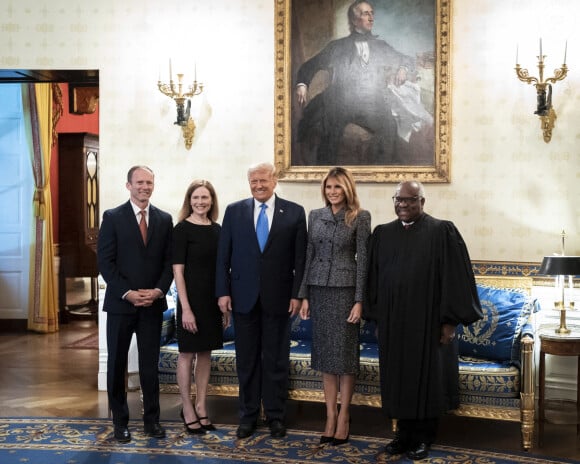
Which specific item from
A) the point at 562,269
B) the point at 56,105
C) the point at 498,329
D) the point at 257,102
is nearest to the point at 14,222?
the point at 56,105

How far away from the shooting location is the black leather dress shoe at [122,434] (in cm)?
503

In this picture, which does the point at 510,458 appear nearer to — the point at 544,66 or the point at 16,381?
the point at 544,66

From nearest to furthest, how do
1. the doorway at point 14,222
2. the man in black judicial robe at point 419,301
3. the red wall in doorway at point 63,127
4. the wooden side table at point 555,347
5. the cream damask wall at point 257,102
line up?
1. the man in black judicial robe at point 419,301
2. the wooden side table at point 555,347
3. the cream damask wall at point 257,102
4. the doorway at point 14,222
5. the red wall in doorway at point 63,127

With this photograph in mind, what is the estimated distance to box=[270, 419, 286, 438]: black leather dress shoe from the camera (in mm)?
5109

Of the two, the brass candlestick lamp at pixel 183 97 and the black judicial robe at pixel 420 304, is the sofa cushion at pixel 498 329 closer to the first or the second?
the black judicial robe at pixel 420 304

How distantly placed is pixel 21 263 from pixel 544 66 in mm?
6530

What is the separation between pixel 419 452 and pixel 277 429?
3.01 ft

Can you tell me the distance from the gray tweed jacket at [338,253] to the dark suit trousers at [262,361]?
330 millimetres

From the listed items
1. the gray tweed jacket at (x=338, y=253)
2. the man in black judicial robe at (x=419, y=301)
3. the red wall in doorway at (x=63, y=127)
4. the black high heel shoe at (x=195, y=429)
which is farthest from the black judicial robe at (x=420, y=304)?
the red wall in doorway at (x=63, y=127)

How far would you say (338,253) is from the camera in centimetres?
484

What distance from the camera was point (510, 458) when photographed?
4773 millimetres

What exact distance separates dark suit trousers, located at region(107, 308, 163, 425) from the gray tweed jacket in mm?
965

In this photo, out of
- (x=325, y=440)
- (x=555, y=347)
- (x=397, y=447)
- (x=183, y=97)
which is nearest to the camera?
(x=397, y=447)

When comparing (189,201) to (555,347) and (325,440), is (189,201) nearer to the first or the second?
(325,440)
